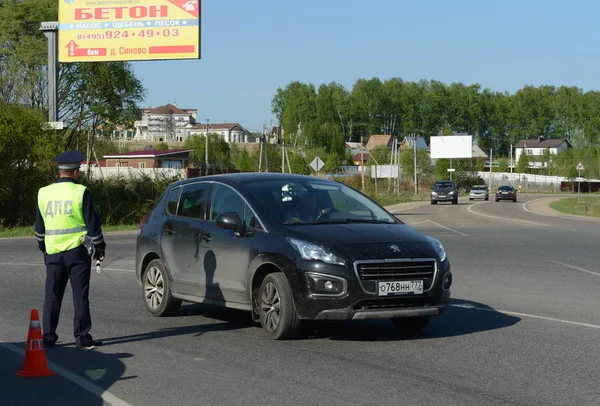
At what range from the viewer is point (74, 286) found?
29.6 ft

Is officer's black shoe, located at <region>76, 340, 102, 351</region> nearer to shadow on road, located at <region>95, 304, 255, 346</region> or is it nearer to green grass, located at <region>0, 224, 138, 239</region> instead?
shadow on road, located at <region>95, 304, 255, 346</region>

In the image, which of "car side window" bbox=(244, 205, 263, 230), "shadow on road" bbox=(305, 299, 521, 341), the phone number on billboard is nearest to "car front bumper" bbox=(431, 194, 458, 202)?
the phone number on billboard

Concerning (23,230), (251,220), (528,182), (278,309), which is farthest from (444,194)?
(528,182)

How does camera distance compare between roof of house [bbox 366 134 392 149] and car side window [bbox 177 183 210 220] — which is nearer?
car side window [bbox 177 183 210 220]

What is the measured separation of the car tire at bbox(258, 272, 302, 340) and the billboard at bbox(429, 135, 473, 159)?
103m

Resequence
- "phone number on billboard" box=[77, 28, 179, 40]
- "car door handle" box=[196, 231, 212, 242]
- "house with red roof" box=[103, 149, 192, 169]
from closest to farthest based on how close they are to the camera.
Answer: "car door handle" box=[196, 231, 212, 242]
"phone number on billboard" box=[77, 28, 179, 40]
"house with red roof" box=[103, 149, 192, 169]

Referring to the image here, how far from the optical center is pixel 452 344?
30.3 feet

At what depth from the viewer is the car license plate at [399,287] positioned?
9164mm

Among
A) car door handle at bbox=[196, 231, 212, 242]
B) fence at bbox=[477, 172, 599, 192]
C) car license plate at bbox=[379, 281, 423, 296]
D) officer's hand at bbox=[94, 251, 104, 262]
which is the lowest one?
fence at bbox=[477, 172, 599, 192]

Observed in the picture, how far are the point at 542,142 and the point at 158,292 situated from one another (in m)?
179

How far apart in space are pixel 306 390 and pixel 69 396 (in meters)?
1.73

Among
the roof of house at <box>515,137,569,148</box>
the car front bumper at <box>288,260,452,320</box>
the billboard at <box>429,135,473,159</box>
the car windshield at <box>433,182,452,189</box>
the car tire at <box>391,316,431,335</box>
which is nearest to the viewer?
the car front bumper at <box>288,260,452,320</box>

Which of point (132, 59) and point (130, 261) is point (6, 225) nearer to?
point (132, 59)

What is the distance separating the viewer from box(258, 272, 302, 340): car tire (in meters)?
9.29
